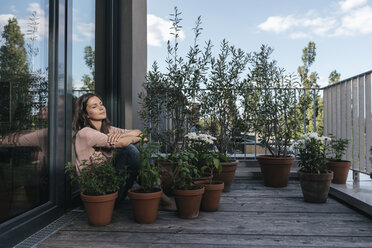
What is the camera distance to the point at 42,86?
5.38 feet

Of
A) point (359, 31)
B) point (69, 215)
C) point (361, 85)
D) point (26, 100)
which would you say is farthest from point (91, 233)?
point (359, 31)

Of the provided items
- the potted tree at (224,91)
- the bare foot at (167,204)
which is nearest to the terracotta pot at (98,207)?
the bare foot at (167,204)

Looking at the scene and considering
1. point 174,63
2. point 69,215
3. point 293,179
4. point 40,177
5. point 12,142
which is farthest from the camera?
point 293,179

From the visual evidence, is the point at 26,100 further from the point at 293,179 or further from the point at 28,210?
the point at 293,179

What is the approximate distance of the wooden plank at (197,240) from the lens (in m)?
1.32

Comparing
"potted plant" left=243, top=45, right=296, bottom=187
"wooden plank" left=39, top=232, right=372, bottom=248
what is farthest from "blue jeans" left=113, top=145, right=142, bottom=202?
"potted plant" left=243, top=45, right=296, bottom=187

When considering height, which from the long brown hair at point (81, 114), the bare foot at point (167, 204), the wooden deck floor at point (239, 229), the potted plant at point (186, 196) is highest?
the long brown hair at point (81, 114)

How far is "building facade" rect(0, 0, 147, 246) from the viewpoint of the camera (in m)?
1.34

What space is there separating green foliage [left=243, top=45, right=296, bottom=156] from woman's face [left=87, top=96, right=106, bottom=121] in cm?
175

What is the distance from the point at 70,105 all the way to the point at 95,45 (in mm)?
1023

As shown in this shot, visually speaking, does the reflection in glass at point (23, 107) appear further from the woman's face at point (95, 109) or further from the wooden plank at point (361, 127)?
the wooden plank at point (361, 127)

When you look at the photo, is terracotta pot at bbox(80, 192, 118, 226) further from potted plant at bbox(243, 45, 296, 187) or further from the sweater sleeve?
potted plant at bbox(243, 45, 296, 187)

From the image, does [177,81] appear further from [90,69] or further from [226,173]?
[226,173]

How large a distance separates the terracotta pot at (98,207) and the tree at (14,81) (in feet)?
1.98
